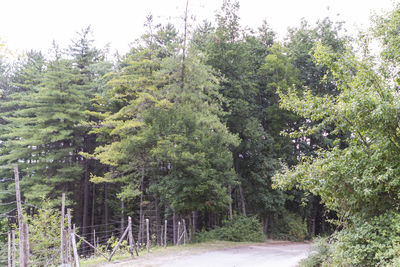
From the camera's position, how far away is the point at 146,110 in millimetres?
17188

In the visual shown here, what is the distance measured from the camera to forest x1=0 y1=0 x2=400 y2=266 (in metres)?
7.04

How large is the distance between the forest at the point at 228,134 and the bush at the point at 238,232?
318 mm

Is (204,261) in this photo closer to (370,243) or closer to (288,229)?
(370,243)

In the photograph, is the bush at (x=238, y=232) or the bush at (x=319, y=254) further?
the bush at (x=238, y=232)

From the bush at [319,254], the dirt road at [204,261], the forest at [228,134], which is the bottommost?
the dirt road at [204,261]

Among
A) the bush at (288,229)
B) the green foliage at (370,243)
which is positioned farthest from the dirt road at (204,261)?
the bush at (288,229)

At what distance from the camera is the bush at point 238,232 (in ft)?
59.6

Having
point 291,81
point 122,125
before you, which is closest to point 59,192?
point 122,125

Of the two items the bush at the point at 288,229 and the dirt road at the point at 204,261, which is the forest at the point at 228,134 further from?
the dirt road at the point at 204,261

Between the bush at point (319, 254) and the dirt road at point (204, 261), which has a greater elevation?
the bush at point (319, 254)

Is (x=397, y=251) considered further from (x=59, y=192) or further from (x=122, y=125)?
(x=59, y=192)

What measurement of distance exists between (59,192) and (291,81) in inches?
717

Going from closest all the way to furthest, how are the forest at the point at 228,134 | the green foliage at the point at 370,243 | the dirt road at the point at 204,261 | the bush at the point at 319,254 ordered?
1. the green foliage at the point at 370,243
2. the forest at the point at 228,134
3. the bush at the point at 319,254
4. the dirt road at the point at 204,261

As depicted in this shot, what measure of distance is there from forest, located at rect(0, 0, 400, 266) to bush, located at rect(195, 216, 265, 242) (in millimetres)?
318
